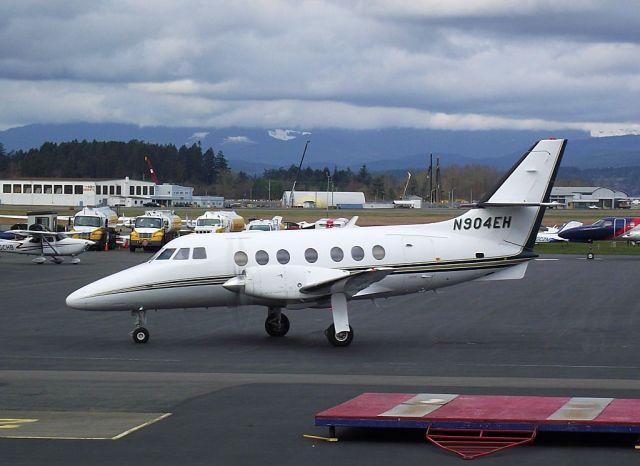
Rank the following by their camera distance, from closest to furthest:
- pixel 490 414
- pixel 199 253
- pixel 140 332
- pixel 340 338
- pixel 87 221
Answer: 1. pixel 490 414
2. pixel 340 338
3. pixel 199 253
4. pixel 140 332
5. pixel 87 221

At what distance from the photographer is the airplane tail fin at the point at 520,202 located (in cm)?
2350

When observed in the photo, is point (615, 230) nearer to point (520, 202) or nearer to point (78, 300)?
point (520, 202)

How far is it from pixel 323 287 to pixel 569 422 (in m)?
9.50

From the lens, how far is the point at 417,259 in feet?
75.3

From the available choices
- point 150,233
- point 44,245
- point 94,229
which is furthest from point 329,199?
point 44,245

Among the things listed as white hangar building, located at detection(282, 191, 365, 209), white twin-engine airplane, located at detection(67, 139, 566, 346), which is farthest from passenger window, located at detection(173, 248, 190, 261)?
white hangar building, located at detection(282, 191, 365, 209)

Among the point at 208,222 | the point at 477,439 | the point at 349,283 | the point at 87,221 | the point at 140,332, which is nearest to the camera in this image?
the point at 477,439

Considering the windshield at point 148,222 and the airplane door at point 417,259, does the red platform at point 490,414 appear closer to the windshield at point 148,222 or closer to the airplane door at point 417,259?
the airplane door at point 417,259

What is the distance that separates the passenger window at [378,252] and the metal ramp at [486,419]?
8769 mm

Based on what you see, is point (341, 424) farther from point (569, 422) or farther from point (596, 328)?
point (596, 328)

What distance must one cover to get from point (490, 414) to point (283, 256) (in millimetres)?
10068

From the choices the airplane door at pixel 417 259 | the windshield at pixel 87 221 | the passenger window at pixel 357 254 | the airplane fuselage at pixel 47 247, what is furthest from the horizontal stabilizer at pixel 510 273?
the windshield at pixel 87 221

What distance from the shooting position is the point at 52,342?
2330 centimetres

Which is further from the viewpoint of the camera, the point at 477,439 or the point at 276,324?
the point at 276,324
